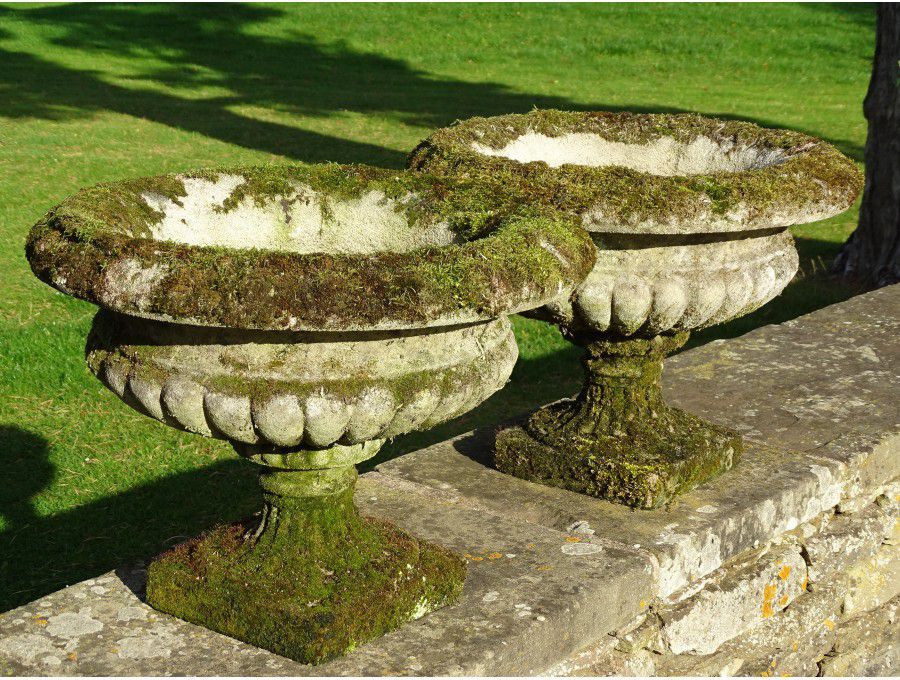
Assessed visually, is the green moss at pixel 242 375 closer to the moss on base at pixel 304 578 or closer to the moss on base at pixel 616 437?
the moss on base at pixel 304 578

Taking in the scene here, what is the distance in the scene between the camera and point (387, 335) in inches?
105

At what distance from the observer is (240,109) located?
1516cm

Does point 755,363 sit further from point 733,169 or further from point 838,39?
point 838,39

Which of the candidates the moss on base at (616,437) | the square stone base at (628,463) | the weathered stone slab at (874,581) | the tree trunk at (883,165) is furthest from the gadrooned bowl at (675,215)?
the tree trunk at (883,165)

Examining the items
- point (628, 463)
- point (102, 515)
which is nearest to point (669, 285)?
point (628, 463)

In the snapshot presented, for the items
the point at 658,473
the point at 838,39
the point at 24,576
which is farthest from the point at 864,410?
the point at 838,39

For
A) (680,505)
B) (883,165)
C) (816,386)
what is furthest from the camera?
(883,165)

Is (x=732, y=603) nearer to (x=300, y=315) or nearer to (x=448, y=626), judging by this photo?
(x=448, y=626)

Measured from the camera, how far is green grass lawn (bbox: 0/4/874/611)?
5198 millimetres

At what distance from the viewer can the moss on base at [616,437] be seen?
379cm

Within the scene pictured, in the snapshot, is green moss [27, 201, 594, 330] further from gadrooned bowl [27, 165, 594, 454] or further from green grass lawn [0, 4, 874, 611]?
green grass lawn [0, 4, 874, 611]

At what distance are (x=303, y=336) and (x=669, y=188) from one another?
1292 millimetres

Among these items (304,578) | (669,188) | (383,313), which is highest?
(669,188)

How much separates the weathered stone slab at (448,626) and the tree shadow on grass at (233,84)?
9.09 meters
